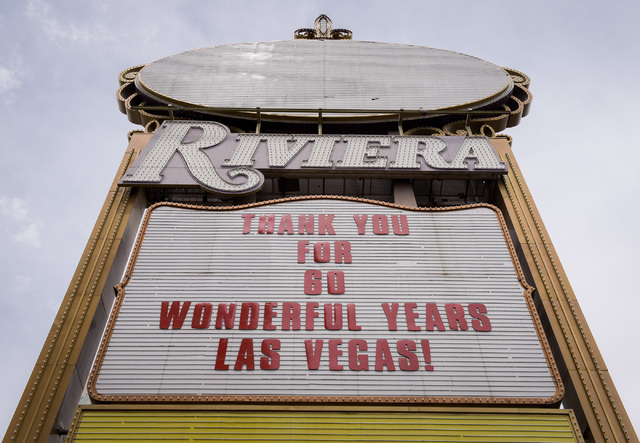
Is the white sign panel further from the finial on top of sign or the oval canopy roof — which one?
the finial on top of sign

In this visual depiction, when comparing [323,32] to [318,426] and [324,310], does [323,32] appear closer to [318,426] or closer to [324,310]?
[324,310]

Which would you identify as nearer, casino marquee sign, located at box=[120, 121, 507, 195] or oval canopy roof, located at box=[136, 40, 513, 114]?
casino marquee sign, located at box=[120, 121, 507, 195]

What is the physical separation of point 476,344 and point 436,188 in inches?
315

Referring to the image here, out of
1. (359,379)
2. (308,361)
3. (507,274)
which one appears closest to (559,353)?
(507,274)

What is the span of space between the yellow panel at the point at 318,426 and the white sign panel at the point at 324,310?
40 centimetres

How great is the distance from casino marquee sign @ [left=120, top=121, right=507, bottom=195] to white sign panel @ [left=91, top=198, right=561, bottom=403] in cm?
184

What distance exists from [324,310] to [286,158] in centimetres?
672

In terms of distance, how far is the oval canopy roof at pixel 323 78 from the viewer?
21969 mm

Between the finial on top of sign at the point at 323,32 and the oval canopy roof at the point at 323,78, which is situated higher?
the finial on top of sign at the point at 323,32

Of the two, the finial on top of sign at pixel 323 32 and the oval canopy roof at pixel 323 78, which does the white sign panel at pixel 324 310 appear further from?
the finial on top of sign at pixel 323 32

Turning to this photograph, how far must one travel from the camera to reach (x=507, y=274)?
13805 millimetres

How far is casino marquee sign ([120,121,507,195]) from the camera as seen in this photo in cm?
1712

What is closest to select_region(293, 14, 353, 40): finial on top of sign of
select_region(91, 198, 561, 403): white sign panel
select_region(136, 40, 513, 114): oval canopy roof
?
select_region(136, 40, 513, 114): oval canopy roof

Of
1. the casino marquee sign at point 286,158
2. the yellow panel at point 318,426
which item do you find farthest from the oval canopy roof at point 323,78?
the yellow panel at point 318,426
